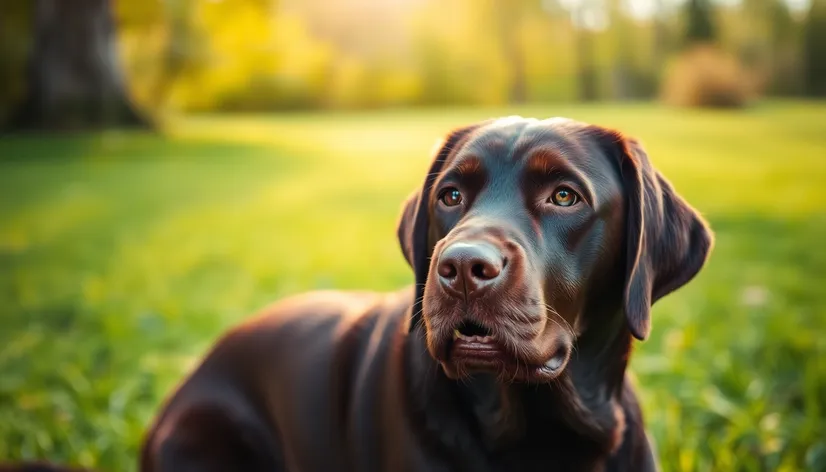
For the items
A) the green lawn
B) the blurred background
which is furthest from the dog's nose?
the green lawn

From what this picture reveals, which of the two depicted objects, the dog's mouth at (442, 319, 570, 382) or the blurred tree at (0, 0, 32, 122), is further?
the blurred tree at (0, 0, 32, 122)

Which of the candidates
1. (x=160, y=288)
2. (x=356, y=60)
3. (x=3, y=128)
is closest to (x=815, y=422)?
(x=160, y=288)

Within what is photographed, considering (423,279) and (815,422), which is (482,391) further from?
(815,422)

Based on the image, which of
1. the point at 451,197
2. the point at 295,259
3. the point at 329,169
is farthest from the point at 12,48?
the point at 451,197

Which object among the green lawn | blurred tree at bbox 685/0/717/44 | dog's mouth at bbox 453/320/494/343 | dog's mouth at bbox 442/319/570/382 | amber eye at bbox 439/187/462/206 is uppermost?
amber eye at bbox 439/187/462/206

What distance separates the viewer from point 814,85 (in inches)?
220

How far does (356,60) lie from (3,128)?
461cm

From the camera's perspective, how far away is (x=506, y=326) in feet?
6.20

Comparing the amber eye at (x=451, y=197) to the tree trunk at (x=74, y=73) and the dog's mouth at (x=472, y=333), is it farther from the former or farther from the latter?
the tree trunk at (x=74, y=73)

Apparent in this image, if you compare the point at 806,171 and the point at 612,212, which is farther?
the point at 806,171

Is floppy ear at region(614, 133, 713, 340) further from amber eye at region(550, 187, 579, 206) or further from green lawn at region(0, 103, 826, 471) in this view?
green lawn at region(0, 103, 826, 471)

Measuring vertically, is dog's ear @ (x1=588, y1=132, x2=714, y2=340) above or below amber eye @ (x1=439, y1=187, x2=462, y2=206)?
below

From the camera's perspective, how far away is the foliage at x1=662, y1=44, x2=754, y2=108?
6.13m

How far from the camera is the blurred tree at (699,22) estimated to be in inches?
249
